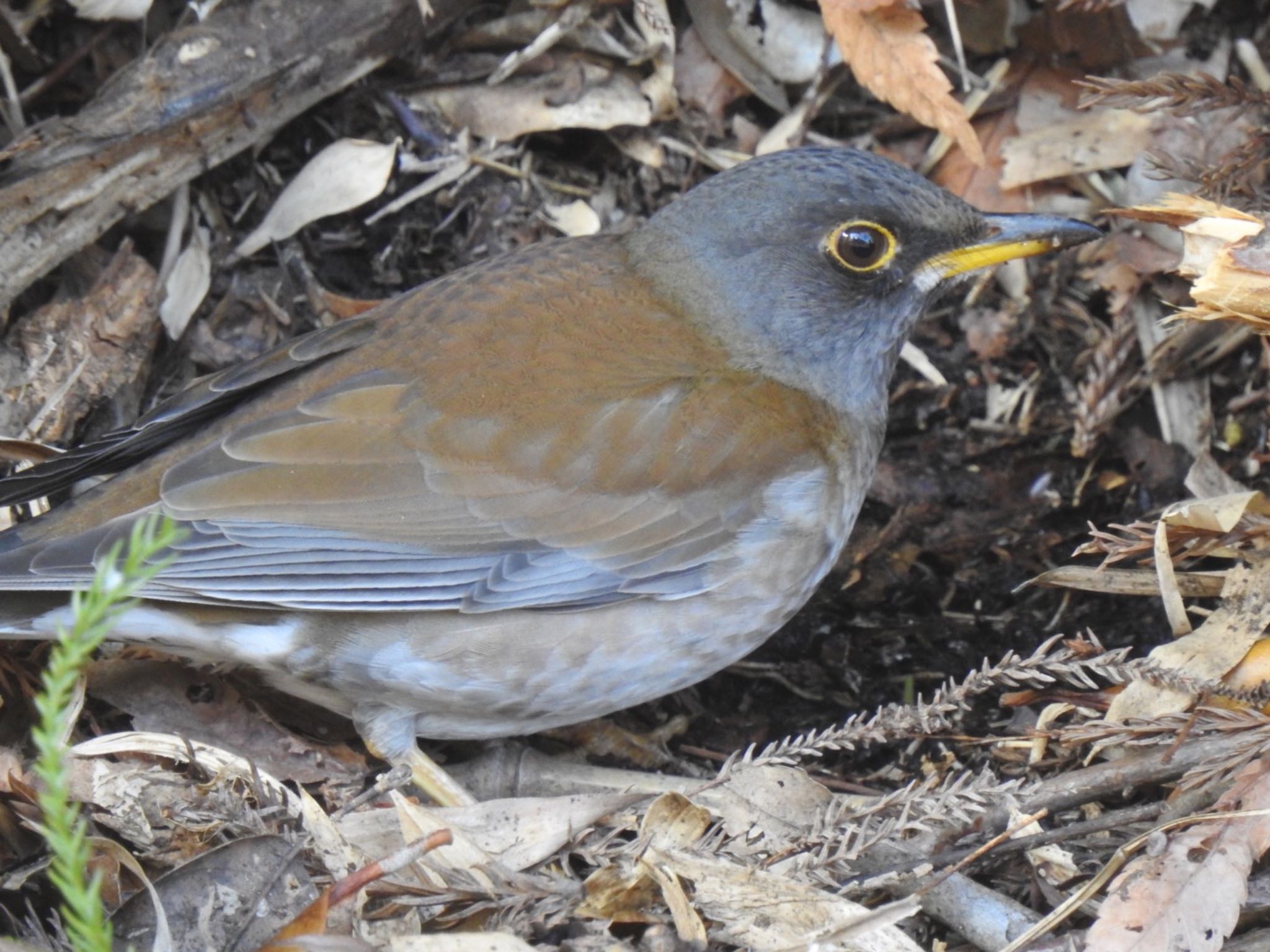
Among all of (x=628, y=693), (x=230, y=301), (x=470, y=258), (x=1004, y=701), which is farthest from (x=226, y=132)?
(x=1004, y=701)

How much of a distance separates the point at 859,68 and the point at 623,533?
1.95 m

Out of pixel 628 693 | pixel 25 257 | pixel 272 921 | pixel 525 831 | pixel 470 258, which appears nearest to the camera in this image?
pixel 272 921

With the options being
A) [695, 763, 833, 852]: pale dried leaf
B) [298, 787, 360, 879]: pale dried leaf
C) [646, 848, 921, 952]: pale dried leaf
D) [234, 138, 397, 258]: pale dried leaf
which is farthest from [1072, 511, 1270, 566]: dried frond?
[234, 138, 397, 258]: pale dried leaf

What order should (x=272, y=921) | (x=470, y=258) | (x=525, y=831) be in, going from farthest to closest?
(x=470, y=258) → (x=525, y=831) → (x=272, y=921)

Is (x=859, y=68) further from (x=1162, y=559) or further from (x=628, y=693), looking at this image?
(x=628, y=693)

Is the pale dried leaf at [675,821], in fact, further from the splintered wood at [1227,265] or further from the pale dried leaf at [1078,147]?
the pale dried leaf at [1078,147]

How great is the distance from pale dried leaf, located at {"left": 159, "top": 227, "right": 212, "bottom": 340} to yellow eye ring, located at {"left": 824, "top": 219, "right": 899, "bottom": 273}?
7.15 ft

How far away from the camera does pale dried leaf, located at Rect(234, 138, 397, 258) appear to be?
509cm

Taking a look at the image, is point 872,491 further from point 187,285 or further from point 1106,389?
point 187,285

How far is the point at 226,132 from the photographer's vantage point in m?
4.91

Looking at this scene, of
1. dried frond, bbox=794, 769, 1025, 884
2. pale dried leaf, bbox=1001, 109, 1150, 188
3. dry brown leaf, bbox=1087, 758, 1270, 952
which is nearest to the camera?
dry brown leaf, bbox=1087, 758, 1270, 952

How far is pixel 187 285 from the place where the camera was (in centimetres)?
498

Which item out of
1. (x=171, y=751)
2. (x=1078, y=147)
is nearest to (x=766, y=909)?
(x=171, y=751)

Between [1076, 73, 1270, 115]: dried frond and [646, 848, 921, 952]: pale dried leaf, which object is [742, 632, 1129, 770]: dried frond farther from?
[1076, 73, 1270, 115]: dried frond
